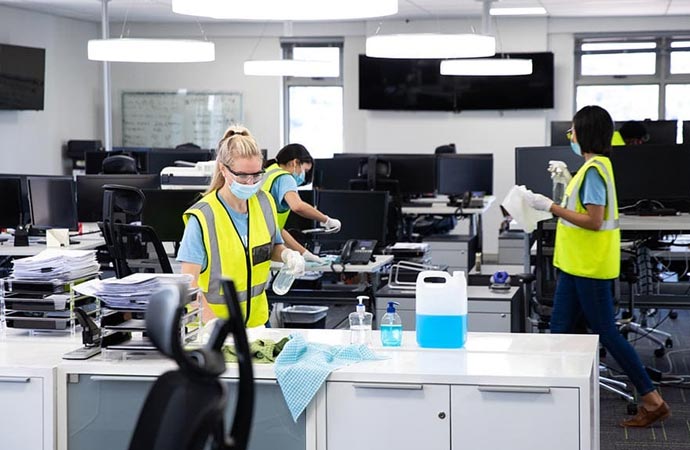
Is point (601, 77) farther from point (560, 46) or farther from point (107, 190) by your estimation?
point (107, 190)

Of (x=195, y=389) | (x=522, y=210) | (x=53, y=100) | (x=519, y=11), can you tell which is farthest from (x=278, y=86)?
(x=195, y=389)

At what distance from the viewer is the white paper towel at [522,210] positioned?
5.34 meters

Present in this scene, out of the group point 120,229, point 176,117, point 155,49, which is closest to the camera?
point 120,229

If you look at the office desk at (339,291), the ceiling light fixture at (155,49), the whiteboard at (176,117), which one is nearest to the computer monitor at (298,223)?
the office desk at (339,291)

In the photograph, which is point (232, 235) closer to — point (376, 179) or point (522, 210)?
point (522, 210)

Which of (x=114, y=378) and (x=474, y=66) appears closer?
(x=114, y=378)

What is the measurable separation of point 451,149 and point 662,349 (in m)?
4.79

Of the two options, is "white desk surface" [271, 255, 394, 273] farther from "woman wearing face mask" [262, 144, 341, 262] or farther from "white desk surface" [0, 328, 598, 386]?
"white desk surface" [0, 328, 598, 386]

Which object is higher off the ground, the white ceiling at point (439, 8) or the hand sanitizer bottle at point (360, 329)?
the white ceiling at point (439, 8)

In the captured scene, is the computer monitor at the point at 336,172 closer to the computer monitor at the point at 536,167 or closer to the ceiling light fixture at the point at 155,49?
the computer monitor at the point at 536,167

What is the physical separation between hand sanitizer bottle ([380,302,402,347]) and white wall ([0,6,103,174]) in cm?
877

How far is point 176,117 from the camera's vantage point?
43.9ft

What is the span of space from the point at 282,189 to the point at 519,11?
252 inches

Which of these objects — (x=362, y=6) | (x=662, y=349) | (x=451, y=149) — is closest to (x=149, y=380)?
(x=362, y=6)
